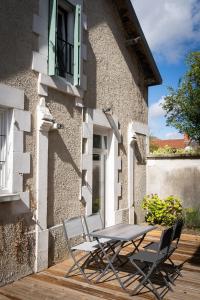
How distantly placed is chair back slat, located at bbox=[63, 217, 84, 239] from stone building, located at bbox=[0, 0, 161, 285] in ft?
1.92

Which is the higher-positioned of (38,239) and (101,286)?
(38,239)

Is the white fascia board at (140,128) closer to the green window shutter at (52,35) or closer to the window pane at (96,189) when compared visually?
the window pane at (96,189)

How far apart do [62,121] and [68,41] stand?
1804 mm

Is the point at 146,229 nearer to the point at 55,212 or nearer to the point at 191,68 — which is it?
the point at 55,212

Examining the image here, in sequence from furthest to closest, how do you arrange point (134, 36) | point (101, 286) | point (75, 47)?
point (134, 36) → point (75, 47) → point (101, 286)

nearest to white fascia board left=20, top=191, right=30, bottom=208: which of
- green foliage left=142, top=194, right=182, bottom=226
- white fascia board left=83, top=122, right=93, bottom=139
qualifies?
white fascia board left=83, top=122, right=93, bottom=139

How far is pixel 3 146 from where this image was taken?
5.29m

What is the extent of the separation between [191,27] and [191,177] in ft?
26.4

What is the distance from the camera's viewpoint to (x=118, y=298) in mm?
4652

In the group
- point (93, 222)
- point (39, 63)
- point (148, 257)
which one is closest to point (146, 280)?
point (148, 257)

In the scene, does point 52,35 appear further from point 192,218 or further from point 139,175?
point 192,218

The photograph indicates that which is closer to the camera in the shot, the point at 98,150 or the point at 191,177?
the point at 98,150

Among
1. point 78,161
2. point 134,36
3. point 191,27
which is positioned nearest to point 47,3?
point 78,161

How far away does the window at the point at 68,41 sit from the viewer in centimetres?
657
